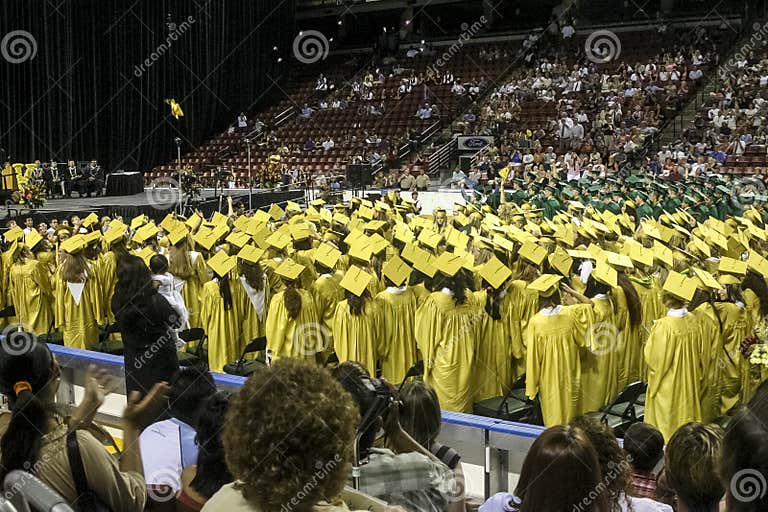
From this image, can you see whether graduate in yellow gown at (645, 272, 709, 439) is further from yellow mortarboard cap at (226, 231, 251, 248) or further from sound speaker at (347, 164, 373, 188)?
sound speaker at (347, 164, 373, 188)

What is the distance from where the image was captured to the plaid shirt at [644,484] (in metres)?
2.89

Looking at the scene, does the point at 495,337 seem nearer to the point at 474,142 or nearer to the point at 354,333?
the point at 354,333

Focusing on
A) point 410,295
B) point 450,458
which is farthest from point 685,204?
point 450,458

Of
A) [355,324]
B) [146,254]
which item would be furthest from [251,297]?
[146,254]

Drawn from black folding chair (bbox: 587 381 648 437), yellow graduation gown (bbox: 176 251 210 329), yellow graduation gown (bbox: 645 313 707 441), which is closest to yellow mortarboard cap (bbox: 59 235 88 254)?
yellow graduation gown (bbox: 176 251 210 329)

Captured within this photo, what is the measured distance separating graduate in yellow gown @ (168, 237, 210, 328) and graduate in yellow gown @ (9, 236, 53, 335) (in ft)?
4.16

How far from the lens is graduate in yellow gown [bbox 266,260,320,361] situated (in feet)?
20.5

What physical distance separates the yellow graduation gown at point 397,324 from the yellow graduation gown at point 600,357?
132cm

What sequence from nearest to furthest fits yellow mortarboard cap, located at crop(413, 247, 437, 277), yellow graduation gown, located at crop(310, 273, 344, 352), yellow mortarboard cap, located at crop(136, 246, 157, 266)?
yellow mortarboard cap, located at crop(413, 247, 437, 277) → yellow graduation gown, located at crop(310, 273, 344, 352) → yellow mortarboard cap, located at crop(136, 246, 157, 266)

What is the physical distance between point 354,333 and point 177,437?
125 inches

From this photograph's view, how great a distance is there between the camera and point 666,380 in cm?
535

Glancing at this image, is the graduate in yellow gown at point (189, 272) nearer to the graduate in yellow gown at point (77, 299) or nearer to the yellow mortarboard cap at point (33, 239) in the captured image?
the graduate in yellow gown at point (77, 299)

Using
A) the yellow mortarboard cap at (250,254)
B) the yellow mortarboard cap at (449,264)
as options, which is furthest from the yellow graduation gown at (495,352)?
the yellow mortarboard cap at (250,254)

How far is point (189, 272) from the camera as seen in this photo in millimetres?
7871
